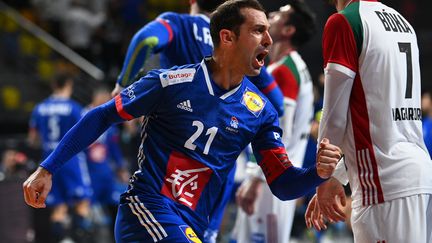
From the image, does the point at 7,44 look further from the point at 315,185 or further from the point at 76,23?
the point at 315,185

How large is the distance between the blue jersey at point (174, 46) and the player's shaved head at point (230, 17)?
130 cm

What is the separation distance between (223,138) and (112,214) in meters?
9.72

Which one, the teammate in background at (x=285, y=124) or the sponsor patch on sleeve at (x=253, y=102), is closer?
the sponsor patch on sleeve at (x=253, y=102)

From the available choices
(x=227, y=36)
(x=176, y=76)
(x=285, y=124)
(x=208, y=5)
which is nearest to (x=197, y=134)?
(x=176, y=76)

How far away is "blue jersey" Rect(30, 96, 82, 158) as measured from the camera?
12.3 m

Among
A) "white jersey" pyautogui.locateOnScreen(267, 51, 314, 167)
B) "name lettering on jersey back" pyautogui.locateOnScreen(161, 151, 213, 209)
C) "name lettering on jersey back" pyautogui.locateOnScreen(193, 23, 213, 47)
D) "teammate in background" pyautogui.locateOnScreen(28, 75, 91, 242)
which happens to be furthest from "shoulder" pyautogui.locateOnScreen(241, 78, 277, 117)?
"teammate in background" pyautogui.locateOnScreen(28, 75, 91, 242)

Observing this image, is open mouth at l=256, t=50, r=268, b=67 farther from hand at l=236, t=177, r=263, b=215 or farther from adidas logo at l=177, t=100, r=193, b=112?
hand at l=236, t=177, r=263, b=215

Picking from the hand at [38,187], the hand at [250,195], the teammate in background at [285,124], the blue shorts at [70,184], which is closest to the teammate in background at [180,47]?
the hand at [250,195]

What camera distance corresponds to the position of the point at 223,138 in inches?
176

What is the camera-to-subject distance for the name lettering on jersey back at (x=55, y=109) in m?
12.3

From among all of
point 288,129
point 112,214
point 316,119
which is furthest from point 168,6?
point 288,129

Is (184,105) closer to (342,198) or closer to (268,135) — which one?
(268,135)

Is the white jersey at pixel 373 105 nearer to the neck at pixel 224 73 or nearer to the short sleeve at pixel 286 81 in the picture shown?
the neck at pixel 224 73

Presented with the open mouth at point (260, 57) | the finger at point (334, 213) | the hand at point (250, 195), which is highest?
the open mouth at point (260, 57)
